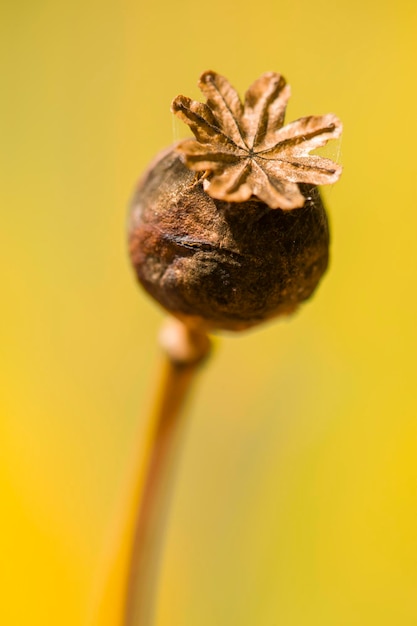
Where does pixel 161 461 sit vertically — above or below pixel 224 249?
below

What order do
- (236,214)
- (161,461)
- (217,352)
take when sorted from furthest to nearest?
(217,352), (161,461), (236,214)

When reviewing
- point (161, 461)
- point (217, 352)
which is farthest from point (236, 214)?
point (217, 352)

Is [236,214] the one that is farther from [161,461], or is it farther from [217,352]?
[217,352]

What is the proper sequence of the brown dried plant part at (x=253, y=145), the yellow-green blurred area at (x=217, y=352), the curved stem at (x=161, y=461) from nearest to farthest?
the brown dried plant part at (x=253, y=145) < the curved stem at (x=161, y=461) < the yellow-green blurred area at (x=217, y=352)

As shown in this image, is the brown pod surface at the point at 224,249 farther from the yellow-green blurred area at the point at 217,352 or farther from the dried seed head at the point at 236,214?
the yellow-green blurred area at the point at 217,352

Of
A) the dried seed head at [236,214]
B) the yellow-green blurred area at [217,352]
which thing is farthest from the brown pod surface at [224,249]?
the yellow-green blurred area at [217,352]

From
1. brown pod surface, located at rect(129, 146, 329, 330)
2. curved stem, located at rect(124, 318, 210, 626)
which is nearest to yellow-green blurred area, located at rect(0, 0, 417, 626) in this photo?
curved stem, located at rect(124, 318, 210, 626)

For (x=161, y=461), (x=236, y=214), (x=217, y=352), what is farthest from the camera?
(x=217, y=352)

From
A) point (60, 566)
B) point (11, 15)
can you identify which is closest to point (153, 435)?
point (60, 566)

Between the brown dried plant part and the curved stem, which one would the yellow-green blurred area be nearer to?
the curved stem
